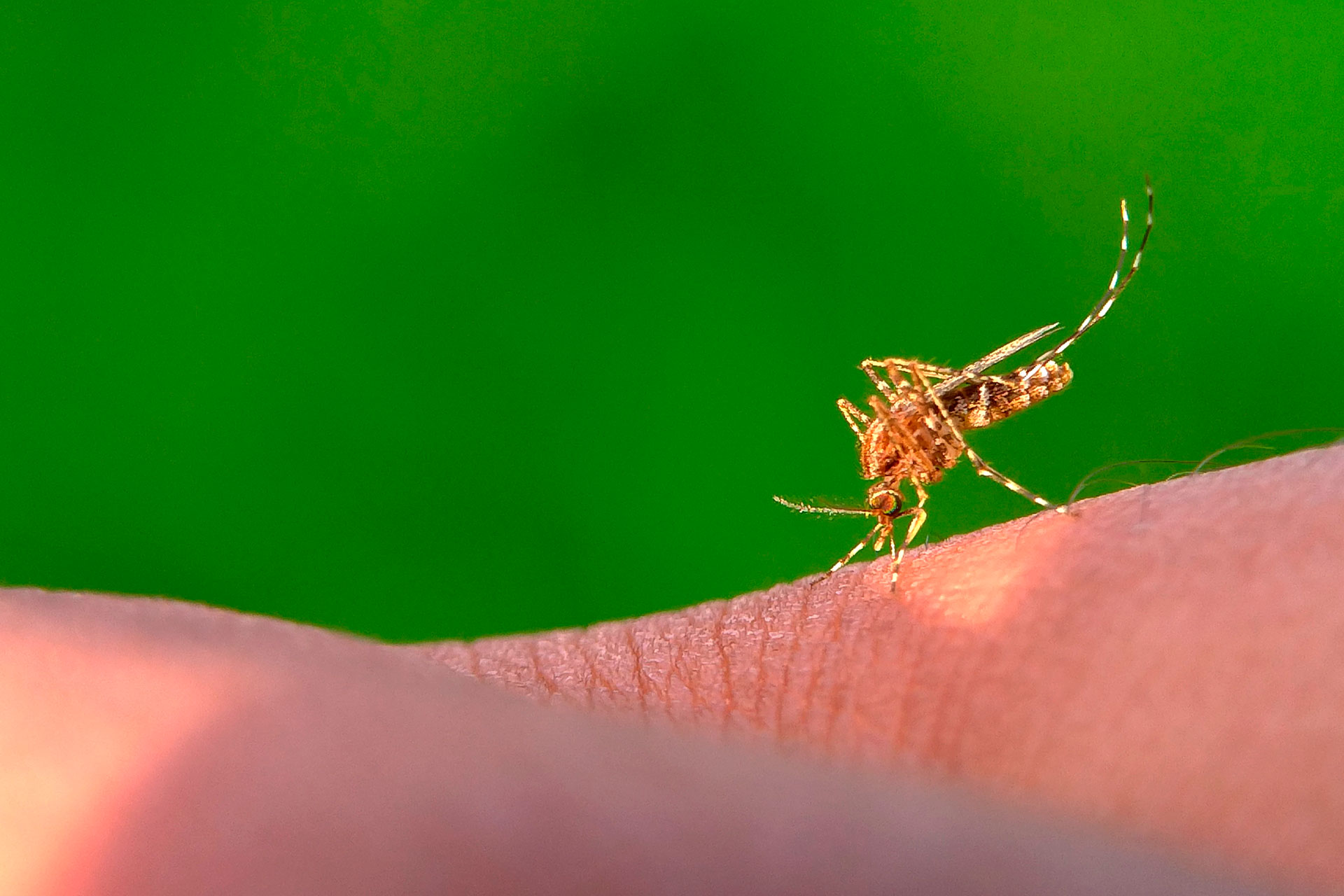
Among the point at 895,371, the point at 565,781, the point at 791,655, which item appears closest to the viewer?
the point at 565,781

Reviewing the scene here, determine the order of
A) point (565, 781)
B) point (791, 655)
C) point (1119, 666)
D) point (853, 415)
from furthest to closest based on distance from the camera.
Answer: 1. point (853, 415)
2. point (791, 655)
3. point (1119, 666)
4. point (565, 781)

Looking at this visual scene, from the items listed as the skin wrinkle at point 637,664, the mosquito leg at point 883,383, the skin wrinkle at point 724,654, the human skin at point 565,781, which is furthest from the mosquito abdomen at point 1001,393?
the human skin at point 565,781

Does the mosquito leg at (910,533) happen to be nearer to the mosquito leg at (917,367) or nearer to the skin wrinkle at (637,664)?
the mosquito leg at (917,367)

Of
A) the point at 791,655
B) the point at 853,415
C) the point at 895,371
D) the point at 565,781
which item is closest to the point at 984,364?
the point at 895,371

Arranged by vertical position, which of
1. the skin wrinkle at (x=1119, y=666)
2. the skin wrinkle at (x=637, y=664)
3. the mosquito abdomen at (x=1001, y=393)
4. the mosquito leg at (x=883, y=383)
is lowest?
the skin wrinkle at (x=1119, y=666)

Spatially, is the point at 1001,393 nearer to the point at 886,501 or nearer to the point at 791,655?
the point at 886,501

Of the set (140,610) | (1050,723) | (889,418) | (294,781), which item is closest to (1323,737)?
(1050,723)

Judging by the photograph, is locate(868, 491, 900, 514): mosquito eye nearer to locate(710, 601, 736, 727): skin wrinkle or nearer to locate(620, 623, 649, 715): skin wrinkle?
locate(710, 601, 736, 727): skin wrinkle

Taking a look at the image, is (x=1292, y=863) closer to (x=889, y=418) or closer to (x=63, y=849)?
(x=63, y=849)
